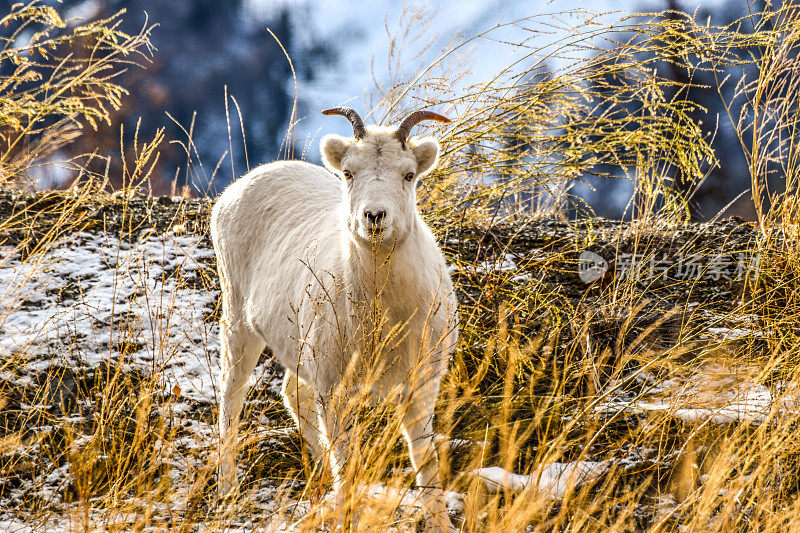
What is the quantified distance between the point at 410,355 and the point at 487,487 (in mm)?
698

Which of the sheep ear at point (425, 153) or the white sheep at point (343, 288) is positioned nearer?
the white sheep at point (343, 288)

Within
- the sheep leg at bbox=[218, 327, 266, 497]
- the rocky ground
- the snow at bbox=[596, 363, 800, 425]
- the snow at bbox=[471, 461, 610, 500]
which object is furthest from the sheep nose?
the sheep leg at bbox=[218, 327, 266, 497]

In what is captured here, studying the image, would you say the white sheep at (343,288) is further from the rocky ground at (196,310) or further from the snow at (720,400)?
the snow at (720,400)

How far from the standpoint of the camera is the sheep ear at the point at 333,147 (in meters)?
2.81

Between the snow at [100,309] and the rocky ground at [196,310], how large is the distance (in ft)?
0.06

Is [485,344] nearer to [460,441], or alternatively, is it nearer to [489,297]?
[489,297]

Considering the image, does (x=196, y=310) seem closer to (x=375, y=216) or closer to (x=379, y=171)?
(x=379, y=171)

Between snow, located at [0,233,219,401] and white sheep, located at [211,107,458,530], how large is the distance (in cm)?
36

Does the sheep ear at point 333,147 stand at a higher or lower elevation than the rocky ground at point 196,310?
higher

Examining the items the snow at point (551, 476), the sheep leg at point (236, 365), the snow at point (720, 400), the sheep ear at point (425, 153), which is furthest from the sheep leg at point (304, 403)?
the snow at point (720, 400)

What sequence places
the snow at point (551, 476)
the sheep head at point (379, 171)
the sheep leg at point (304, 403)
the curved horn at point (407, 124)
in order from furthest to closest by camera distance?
1. the sheep leg at point (304, 403)
2. the curved horn at point (407, 124)
3. the snow at point (551, 476)
4. the sheep head at point (379, 171)

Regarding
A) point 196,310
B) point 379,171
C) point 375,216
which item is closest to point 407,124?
point 379,171

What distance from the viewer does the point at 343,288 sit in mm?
2590

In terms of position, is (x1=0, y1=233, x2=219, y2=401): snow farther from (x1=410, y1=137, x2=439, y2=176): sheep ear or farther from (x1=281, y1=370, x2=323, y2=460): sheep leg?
(x1=410, y1=137, x2=439, y2=176): sheep ear
